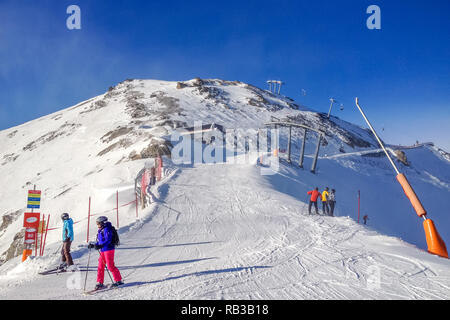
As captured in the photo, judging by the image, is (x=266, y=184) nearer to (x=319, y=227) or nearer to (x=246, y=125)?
(x=319, y=227)

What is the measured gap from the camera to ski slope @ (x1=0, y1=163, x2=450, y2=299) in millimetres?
6039

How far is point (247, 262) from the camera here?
26.5 feet

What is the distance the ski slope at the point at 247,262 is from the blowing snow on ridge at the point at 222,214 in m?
0.04

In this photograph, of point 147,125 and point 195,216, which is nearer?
point 195,216

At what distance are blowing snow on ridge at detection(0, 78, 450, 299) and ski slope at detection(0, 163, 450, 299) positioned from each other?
0.15 feet

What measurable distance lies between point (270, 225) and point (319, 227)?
2.11 m

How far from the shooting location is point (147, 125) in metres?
43.0

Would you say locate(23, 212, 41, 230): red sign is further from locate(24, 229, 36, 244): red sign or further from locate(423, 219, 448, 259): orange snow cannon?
locate(423, 219, 448, 259): orange snow cannon

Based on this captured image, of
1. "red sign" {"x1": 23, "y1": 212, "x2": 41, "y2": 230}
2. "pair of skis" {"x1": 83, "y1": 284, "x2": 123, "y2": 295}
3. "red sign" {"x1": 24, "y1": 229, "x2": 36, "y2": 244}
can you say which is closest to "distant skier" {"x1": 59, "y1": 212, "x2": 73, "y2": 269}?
"pair of skis" {"x1": 83, "y1": 284, "x2": 123, "y2": 295}

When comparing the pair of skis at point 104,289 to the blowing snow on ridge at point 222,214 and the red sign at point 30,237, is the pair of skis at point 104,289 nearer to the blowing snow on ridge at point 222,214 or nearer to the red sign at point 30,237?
the blowing snow on ridge at point 222,214

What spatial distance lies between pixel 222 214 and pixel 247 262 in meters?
6.80

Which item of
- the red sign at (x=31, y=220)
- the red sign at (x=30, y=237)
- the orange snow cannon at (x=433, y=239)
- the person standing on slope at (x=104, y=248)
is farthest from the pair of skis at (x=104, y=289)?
the orange snow cannon at (x=433, y=239)

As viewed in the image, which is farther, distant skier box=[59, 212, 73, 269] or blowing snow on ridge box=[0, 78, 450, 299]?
distant skier box=[59, 212, 73, 269]
